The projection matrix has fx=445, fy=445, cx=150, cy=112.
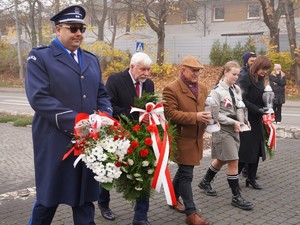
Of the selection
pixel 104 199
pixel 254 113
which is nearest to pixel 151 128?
pixel 104 199

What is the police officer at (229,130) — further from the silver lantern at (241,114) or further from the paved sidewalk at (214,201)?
the paved sidewalk at (214,201)

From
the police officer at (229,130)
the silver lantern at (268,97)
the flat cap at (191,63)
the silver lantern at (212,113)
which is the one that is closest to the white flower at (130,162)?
the silver lantern at (212,113)

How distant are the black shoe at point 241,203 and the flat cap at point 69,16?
3.03m

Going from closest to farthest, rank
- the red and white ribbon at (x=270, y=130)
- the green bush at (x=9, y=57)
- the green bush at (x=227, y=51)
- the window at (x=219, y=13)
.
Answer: the red and white ribbon at (x=270, y=130), the green bush at (x=227, y=51), the green bush at (x=9, y=57), the window at (x=219, y=13)

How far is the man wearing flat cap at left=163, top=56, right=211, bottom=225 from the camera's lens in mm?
4820

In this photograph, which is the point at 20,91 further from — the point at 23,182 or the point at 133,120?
the point at 133,120

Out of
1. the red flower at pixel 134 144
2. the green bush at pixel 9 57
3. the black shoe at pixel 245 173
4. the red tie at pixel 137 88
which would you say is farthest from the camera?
the green bush at pixel 9 57

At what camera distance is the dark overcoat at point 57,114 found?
3.40 meters

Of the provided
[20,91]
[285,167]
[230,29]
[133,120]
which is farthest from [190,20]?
[133,120]

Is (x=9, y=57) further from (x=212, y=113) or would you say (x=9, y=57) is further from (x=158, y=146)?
(x=158, y=146)

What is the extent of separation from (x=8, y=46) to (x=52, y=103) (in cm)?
3530

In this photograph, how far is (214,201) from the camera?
18.6ft

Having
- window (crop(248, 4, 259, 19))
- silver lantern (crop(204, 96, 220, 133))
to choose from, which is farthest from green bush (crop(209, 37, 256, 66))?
silver lantern (crop(204, 96, 220, 133))

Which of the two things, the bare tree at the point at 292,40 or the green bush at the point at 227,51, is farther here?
the green bush at the point at 227,51
